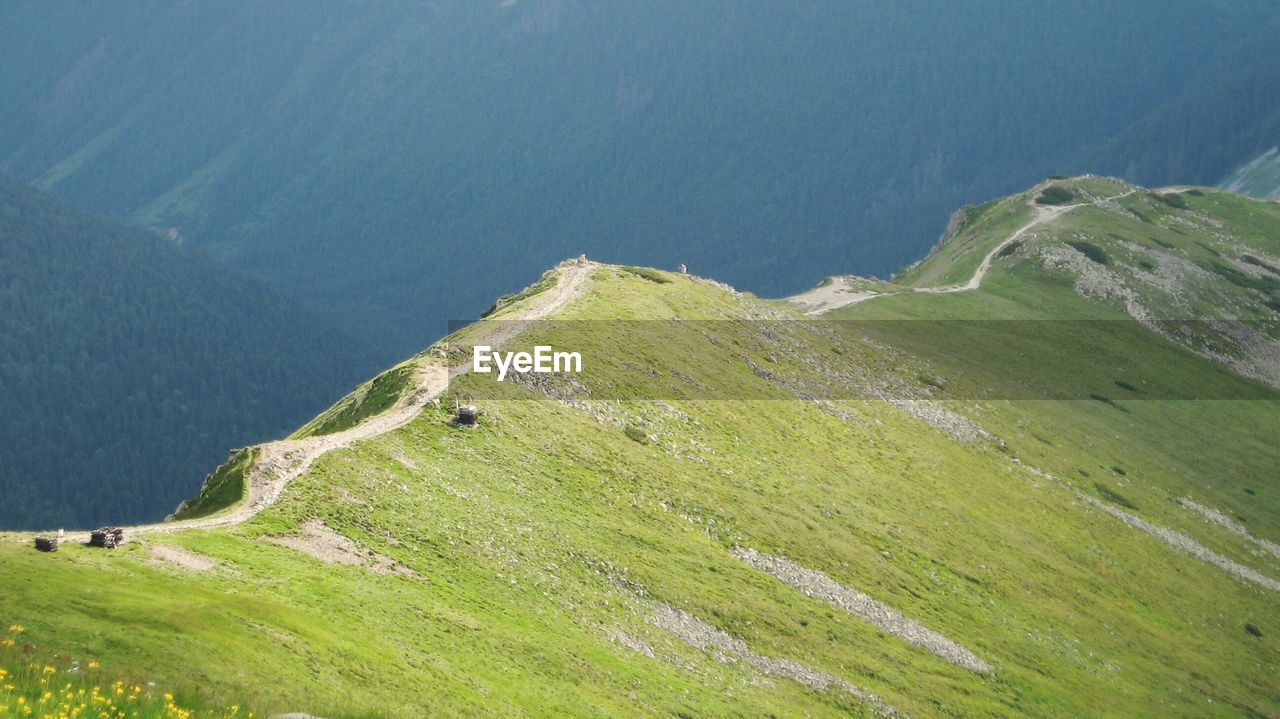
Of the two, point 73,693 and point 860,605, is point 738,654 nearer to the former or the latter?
point 860,605

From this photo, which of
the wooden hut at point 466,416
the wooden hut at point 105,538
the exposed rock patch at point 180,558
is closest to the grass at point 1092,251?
the wooden hut at point 466,416

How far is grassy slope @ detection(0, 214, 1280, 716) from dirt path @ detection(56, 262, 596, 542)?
1225 millimetres

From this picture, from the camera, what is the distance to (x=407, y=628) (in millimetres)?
47094

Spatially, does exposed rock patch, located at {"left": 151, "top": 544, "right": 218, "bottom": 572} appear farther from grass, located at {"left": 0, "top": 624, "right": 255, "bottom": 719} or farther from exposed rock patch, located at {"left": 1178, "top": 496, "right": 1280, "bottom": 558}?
exposed rock patch, located at {"left": 1178, "top": 496, "right": 1280, "bottom": 558}

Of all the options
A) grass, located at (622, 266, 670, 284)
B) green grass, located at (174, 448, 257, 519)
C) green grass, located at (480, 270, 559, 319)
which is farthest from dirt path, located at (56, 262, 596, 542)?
grass, located at (622, 266, 670, 284)

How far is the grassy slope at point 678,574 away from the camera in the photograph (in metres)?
41.5

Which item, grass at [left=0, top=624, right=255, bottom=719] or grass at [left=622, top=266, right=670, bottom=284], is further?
grass at [left=622, top=266, right=670, bottom=284]

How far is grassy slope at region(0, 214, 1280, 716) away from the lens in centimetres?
4153

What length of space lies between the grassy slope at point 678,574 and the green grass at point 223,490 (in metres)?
3.13

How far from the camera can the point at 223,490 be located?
2243 inches

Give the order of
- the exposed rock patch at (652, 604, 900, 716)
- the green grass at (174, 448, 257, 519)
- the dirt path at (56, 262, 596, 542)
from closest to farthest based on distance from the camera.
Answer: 1. the dirt path at (56, 262, 596, 542)
2. the green grass at (174, 448, 257, 519)
3. the exposed rock patch at (652, 604, 900, 716)

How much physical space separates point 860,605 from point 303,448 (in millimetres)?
38315

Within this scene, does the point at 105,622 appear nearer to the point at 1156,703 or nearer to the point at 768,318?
the point at 1156,703

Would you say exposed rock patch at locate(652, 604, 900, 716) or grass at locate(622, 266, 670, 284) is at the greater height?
grass at locate(622, 266, 670, 284)
